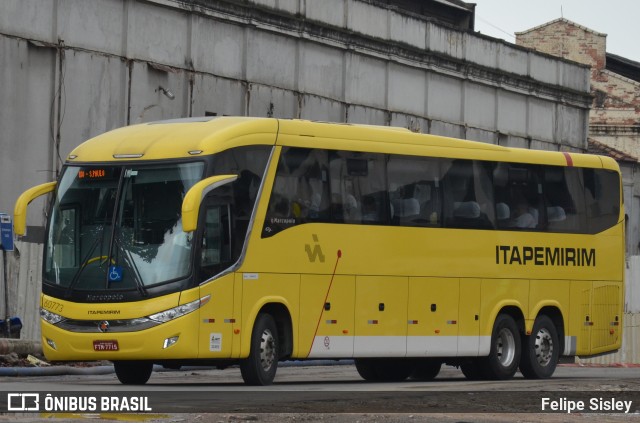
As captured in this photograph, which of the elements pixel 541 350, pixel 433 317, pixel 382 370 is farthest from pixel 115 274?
pixel 541 350

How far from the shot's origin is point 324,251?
22484mm

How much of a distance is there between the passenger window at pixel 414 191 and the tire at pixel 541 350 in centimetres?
316

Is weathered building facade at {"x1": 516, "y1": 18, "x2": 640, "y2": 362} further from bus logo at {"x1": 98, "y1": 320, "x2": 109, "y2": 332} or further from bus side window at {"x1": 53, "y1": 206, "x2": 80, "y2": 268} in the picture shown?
bus logo at {"x1": 98, "y1": 320, "x2": 109, "y2": 332}

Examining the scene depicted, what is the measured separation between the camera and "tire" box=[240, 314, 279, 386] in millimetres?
21109

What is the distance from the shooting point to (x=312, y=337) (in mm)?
22328

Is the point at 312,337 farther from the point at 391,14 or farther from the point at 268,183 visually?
the point at 391,14

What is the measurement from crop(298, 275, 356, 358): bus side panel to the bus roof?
6.57ft

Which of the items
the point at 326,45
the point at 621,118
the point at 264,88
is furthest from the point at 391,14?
the point at 621,118

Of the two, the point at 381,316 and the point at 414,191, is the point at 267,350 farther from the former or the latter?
the point at 414,191

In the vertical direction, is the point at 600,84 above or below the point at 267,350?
above

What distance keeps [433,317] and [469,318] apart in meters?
0.87

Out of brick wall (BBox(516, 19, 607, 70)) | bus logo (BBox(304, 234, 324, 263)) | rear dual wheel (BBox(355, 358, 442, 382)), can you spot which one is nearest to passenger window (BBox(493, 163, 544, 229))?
rear dual wheel (BBox(355, 358, 442, 382))

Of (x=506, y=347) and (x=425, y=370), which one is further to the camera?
(x=425, y=370)

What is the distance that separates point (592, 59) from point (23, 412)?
63.6 m
